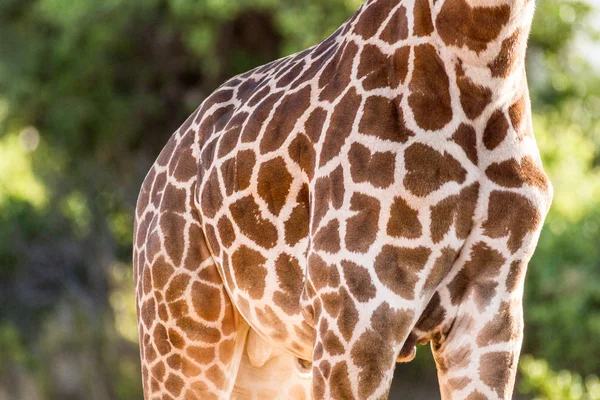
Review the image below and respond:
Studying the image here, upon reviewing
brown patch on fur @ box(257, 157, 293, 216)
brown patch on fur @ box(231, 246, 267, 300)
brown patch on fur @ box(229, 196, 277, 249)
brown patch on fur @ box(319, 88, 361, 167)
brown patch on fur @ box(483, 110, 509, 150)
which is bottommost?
brown patch on fur @ box(231, 246, 267, 300)

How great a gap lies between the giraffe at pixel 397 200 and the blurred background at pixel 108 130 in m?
5.40

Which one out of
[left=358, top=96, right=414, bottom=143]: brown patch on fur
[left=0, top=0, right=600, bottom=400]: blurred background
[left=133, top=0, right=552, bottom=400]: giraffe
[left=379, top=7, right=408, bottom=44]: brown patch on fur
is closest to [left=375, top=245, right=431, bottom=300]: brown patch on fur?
[left=133, top=0, right=552, bottom=400]: giraffe

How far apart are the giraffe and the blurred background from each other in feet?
17.7

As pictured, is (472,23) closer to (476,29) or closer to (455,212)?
(476,29)

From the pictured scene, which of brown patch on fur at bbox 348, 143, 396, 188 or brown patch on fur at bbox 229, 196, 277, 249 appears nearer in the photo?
brown patch on fur at bbox 348, 143, 396, 188

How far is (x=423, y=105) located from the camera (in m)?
1.81

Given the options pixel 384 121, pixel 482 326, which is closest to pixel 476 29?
pixel 384 121

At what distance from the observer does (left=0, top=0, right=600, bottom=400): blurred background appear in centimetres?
845

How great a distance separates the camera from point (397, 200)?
1.79 meters

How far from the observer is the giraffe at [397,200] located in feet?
5.88

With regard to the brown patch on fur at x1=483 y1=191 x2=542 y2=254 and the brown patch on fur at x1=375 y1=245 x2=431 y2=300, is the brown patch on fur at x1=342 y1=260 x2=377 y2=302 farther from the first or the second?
the brown patch on fur at x1=483 y1=191 x2=542 y2=254

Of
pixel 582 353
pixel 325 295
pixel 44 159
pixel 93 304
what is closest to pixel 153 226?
pixel 325 295

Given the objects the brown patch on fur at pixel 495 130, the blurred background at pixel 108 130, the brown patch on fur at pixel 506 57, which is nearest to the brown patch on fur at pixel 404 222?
the brown patch on fur at pixel 495 130

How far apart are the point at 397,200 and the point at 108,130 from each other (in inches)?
358
